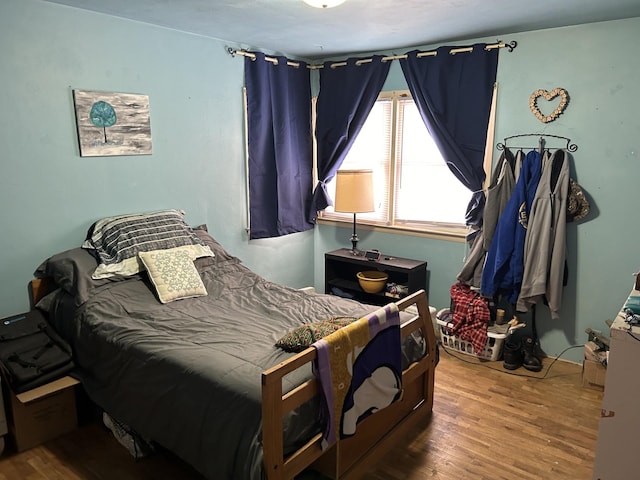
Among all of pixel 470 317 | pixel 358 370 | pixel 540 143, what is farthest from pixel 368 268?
pixel 358 370

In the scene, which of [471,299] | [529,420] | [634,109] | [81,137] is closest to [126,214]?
[81,137]

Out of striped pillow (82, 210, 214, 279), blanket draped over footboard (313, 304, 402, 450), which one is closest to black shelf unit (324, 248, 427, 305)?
striped pillow (82, 210, 214, 279)

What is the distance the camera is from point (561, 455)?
95.7 inches

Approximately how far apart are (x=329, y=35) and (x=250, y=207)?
1.56 metres

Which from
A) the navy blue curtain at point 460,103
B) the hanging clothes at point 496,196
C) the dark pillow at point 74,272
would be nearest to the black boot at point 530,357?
the hanging clothes at point 496,196

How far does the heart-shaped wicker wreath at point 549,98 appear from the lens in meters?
3.23

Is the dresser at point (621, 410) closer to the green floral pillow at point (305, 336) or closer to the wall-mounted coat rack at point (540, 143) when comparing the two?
the green floral pillow at point (305, 336)

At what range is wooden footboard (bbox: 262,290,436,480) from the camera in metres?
1.70

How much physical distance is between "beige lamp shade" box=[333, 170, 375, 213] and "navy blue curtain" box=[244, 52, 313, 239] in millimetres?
601

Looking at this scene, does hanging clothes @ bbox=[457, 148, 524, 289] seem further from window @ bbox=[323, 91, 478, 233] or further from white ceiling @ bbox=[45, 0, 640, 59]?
white ceiling @ bbox=[45, 0, 640, 59]

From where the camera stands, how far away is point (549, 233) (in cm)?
321

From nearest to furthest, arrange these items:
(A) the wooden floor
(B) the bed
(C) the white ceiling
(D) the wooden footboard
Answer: (D) the wooden footboard → (B) the bed → (A) the wooden floor → (C) the white ceiling

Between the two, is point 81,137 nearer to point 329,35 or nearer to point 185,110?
point 185,110

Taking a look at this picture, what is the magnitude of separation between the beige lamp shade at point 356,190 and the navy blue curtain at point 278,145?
0.60 meters
